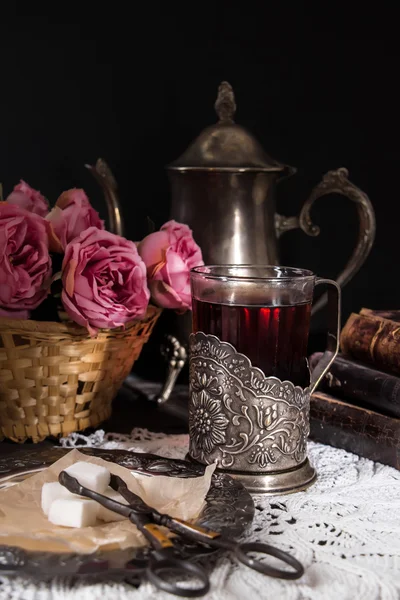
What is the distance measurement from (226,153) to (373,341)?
0.35 meters

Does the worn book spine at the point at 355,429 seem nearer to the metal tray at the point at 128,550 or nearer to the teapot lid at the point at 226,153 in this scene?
the metal tray at the point at 128,550

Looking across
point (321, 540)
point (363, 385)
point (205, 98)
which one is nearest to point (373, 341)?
point (363, 385)

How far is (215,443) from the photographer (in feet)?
2.70

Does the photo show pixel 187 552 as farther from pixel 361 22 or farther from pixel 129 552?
pixel 361 22

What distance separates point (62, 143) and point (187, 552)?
3.10ft

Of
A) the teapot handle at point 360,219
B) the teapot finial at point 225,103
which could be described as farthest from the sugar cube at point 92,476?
the teapot finial at point 225,103

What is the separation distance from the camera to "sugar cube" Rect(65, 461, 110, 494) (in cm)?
68

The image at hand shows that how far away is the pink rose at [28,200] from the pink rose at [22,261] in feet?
0.42

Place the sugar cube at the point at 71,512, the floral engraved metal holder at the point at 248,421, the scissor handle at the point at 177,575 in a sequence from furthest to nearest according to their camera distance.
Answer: the floral engraved metal holder at the point at 248,421, the sugar cube at the point at 71,512, the scissor handle at the point at 177,575

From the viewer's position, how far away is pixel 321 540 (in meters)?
0.70

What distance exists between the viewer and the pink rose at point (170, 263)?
98cm

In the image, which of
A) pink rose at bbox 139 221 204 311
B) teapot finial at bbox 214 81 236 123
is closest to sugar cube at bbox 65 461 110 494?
pink rose at bbox 139 221 204 311

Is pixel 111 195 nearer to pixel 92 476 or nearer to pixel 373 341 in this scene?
pixel 373 341

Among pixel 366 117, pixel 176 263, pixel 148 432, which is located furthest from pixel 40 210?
pixel 366 117
